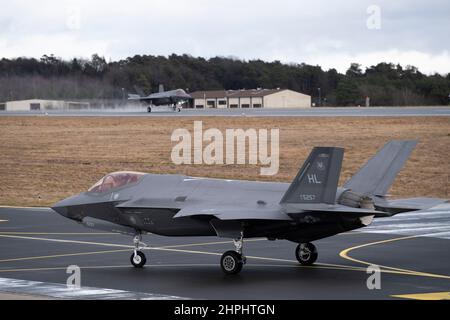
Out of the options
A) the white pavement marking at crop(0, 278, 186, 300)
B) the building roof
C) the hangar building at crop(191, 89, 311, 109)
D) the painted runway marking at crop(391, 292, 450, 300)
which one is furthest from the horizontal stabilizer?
the building roof

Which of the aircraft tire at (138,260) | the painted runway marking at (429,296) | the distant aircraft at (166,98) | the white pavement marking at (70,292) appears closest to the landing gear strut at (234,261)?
the aircraft tire at (138,260)

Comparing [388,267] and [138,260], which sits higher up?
[138,260]

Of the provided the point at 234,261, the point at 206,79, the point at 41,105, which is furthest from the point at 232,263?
the point at 206,79

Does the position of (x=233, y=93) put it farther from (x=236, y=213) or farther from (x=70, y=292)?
(x=70, y=292)

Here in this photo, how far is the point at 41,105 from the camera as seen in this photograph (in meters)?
107

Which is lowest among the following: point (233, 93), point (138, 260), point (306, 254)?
point (138, 260)

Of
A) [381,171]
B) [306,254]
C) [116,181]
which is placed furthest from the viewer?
[116,181]

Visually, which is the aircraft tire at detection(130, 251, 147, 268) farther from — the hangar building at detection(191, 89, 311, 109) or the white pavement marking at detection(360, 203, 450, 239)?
the hangar building at detection(191, 89, 311, 109)

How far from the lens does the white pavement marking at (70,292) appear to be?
18.2 metres

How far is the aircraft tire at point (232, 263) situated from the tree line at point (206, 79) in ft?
263

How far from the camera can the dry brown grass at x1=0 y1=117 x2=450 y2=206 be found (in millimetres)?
46656

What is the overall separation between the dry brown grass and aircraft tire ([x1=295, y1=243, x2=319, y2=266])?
2010 centimetres

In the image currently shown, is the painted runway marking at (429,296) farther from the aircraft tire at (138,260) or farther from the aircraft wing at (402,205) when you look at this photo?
the aircraft tire at (138,260)

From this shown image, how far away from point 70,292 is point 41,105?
9050cm
